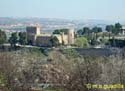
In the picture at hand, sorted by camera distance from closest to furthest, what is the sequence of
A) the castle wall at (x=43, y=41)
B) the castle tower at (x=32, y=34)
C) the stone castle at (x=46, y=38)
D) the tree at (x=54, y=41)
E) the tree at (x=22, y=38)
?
the tree at (x=54, y=41)
the tree at (x=22, y=38)
the castle wall at (x=43, y=41)
the stone castle at (x=46, y=38)
the castle tower at (x=32, y=34)

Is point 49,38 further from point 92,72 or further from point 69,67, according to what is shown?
point 92,72

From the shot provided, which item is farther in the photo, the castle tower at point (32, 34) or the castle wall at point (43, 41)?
the castle tower at point (32, 34)

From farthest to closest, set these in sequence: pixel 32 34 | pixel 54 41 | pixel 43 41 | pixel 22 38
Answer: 1. pixel 32 34
2. pixel 43 41
3. pixel 22 38
4. pixel 54 41

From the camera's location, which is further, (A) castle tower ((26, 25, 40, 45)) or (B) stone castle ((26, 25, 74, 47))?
(A) castle tower ((26, 25, 40, 45))

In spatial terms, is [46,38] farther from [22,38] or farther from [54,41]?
[22,38]

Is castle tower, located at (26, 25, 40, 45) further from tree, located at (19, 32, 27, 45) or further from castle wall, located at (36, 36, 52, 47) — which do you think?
tree, located at (19, 32, 27, 45)

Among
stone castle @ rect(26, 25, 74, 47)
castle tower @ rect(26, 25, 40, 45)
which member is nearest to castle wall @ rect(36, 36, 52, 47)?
stone castle @ rect(26, 25, 74, 47)

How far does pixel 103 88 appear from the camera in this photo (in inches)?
541

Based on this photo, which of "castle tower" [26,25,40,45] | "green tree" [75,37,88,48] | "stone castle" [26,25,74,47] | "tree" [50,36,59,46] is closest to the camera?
"green tree" [75,37,88,48]

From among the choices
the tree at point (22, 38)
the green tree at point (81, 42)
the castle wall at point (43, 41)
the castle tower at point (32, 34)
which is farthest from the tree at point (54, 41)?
the castle tower at point (32, 34)

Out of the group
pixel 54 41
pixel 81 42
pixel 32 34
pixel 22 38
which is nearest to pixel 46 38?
pixel 54 41

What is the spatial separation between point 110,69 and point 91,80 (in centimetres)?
107

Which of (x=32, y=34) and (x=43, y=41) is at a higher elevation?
(x=32, y=34)

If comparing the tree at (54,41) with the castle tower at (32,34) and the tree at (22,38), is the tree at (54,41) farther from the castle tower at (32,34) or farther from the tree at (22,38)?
the castle tower at (32,34)
